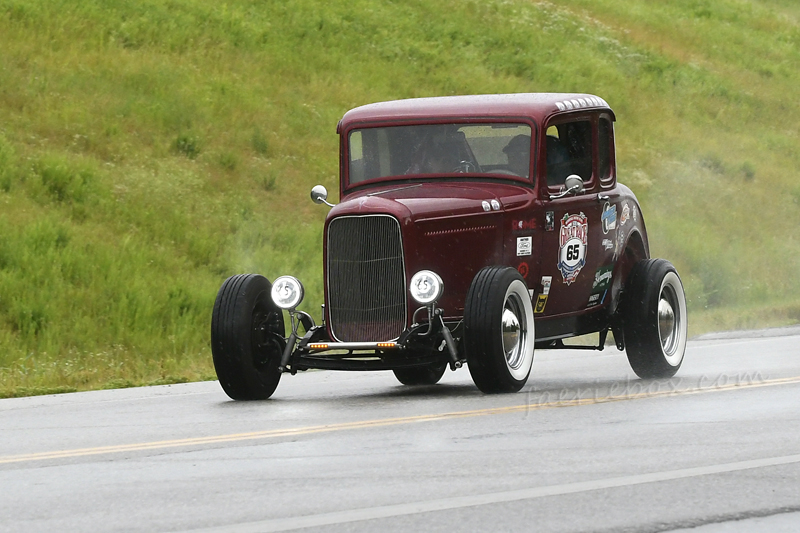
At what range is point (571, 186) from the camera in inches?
461

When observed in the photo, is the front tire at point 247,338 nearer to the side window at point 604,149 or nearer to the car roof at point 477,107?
the car roof at point 477,107

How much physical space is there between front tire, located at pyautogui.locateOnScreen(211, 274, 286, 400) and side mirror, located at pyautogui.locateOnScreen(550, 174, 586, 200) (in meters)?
2.52

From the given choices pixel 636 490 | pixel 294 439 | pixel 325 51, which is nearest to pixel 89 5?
pixel 325 51

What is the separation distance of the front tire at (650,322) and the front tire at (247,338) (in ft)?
10.3

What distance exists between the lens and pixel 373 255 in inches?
436

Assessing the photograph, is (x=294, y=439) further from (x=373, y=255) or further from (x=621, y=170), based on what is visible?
(x=621, y=170)

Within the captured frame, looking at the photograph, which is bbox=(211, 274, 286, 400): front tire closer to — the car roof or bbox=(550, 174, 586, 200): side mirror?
the car roof

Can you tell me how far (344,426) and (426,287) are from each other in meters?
1.71

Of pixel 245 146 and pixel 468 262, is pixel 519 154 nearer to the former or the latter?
pixel 468 262

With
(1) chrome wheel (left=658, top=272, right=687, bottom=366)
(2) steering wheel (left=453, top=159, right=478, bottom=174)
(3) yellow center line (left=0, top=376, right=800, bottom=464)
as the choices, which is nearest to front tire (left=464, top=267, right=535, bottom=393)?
(3) yellow center line (left=0, top=376, right=800, bottom=464)

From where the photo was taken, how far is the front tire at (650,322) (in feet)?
40.9

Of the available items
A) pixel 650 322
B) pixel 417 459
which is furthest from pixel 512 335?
pixel 417 459

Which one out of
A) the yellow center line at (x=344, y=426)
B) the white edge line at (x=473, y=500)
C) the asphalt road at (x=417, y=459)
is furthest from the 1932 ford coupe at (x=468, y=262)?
the white edge line at (x=473, y=500)

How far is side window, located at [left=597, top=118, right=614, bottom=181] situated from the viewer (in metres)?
12.7
